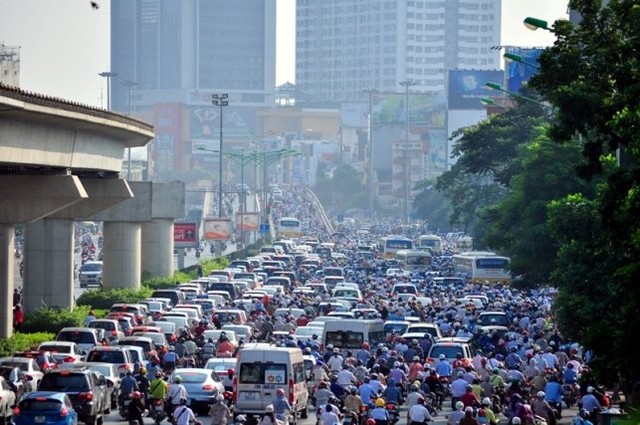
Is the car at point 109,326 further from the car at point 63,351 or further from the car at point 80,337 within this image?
the car at point 63,351

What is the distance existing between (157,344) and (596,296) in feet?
40.2

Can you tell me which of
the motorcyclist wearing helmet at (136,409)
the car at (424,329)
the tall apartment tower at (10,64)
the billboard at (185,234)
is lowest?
the motorcyclist wearing helmet at (136,409)

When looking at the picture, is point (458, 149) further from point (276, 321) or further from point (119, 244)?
point (276, 321)

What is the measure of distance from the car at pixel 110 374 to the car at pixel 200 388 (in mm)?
1485

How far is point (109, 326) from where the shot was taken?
49.9 metres

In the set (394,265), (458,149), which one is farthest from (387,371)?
(394,265)

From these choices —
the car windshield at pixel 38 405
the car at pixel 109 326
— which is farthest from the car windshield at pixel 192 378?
the car at pixel 109 326

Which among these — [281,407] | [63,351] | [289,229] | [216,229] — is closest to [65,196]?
[63,351]

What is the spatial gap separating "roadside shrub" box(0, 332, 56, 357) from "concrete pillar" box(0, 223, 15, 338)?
0.45m

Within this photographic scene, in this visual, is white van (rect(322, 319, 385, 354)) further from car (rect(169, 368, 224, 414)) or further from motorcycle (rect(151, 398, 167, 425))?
motorcycle (rect(151, 398, 167, 425))

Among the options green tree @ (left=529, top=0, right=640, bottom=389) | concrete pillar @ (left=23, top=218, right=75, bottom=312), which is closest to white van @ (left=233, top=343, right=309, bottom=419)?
green tree @ (left=529, top=0, right=640, bottom=389)

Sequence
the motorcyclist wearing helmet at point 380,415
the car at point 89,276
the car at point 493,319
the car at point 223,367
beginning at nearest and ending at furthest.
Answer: the motorcyclist wearing helmet at point 380,415
the car at point 223,367
the car at point 493,319
the car at point 89,276

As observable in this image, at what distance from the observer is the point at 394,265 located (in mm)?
102188

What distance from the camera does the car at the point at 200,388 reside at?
35.3 metres
